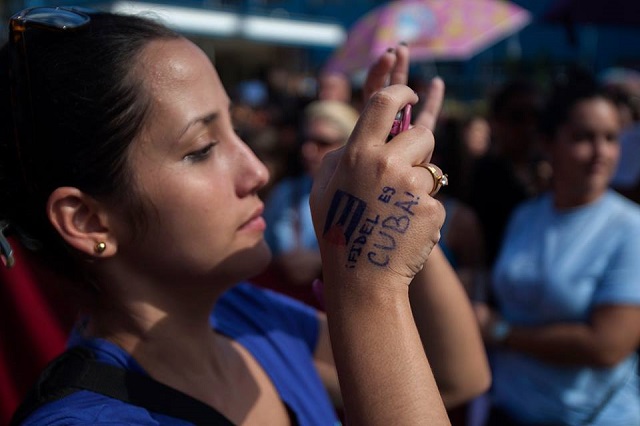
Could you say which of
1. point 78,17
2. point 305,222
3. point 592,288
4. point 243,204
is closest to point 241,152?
point 243,204

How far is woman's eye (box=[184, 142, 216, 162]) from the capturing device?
1.22 meters

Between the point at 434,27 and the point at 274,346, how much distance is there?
388 cm

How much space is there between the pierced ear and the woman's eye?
19cm

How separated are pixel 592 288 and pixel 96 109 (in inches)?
72.8

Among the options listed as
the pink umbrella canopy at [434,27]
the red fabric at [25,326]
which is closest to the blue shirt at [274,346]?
the red fabric at [25,326]

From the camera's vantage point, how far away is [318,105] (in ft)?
11.9

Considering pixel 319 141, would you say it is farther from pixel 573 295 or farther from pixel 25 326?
pixel 25 326

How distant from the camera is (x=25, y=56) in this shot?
3.74ft

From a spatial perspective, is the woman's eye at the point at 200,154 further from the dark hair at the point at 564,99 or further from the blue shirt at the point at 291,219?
the blue shirt at the point at 291,219

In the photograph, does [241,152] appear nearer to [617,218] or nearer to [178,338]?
[178,338]

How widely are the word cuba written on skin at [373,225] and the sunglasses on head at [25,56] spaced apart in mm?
615

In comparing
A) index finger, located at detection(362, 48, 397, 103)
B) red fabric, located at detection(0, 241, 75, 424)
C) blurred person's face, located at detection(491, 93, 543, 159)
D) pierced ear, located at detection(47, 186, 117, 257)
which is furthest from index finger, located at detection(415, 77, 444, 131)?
blurred person's face, located at detection(491, 93, 543, 159)

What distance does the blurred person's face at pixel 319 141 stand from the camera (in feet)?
11.3

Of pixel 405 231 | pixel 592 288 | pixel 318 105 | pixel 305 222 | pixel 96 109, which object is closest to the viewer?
pixel 405 231
